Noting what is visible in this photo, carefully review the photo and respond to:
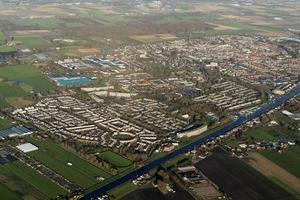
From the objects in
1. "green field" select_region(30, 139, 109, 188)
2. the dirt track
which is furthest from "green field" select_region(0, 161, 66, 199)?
the dirt track

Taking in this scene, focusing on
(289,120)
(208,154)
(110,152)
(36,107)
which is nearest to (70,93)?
(36,107)

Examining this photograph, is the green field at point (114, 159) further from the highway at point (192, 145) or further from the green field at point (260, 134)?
the green field at point (260, 134)

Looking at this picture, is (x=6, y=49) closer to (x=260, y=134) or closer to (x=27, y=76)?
(x=27, y=76)

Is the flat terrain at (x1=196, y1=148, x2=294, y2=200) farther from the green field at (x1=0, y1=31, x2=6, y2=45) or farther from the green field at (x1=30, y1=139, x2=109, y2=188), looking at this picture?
the green field at (x1=0, y1=31, x2=6, y2=45)

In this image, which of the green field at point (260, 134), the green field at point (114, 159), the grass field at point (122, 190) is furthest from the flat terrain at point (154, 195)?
the green field at point (260, 134)

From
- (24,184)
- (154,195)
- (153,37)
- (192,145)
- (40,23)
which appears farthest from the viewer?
(40,23)

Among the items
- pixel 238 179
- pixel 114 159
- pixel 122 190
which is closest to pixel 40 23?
pixel 114 159
